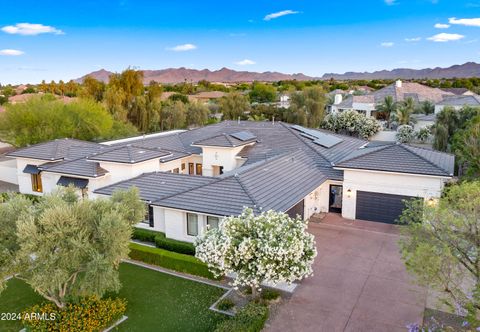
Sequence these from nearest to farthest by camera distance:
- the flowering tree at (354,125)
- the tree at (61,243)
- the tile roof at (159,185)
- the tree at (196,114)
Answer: the tree at (61,243), the tile roof at (159,185), the flowering tree at (354,125), the tree at (196,114)

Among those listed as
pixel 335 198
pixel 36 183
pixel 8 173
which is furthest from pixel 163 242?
pixel 8 173

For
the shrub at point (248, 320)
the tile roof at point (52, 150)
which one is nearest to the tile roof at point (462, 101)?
the tile roof at point (52, 150)

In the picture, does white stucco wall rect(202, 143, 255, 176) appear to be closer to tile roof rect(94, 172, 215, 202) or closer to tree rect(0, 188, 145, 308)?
tile roof rect(94, 172, 215, 202)

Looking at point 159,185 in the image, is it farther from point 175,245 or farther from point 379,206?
point 379,206

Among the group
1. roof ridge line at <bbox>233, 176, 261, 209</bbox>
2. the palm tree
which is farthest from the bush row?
the palm tree

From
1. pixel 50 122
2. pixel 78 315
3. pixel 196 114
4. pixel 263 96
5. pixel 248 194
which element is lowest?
pixel 78 315

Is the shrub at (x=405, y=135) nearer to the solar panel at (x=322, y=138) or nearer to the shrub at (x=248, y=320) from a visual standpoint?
the solar panel at (x=322, y=138)
